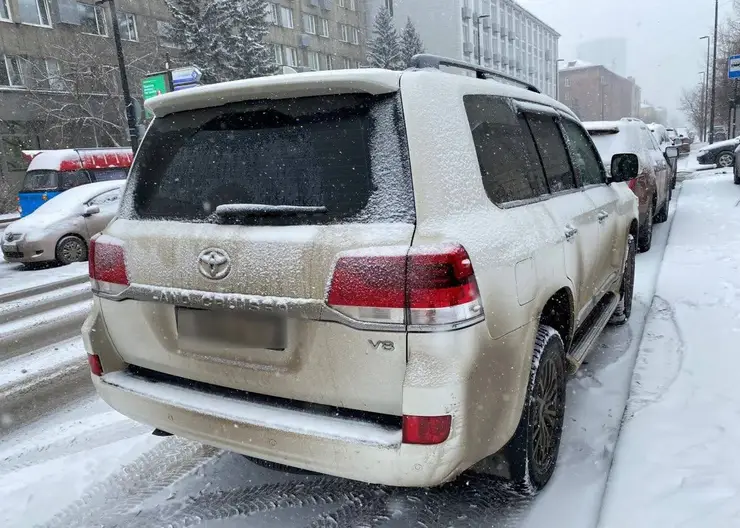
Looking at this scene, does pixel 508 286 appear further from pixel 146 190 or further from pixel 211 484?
pixel 211 484

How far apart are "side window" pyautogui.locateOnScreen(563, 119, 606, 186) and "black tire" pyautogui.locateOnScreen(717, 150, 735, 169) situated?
21.3 m

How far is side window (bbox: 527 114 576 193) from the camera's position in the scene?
304cm

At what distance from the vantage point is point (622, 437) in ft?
9.96

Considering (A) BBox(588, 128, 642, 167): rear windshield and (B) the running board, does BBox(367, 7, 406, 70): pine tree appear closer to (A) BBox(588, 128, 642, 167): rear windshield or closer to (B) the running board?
(A) BBox(588, 128, 642, 167): rear windshield

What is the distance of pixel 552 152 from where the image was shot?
321cm

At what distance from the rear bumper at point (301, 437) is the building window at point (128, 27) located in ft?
118

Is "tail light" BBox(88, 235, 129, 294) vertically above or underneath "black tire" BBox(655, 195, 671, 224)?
above

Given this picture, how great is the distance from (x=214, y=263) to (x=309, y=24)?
1929 inches

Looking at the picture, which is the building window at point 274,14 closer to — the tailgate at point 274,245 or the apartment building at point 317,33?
the apartment building at point 317,33

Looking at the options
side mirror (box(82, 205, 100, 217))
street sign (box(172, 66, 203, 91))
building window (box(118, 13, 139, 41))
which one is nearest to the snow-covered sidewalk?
side mirror (box(82, 205, 100, 217))

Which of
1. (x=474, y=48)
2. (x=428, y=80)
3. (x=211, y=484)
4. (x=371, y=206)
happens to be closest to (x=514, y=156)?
(x=428, y=80)

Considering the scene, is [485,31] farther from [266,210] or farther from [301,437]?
[301,437]

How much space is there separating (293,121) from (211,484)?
1.88 meters

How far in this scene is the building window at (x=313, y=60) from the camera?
46.3m
